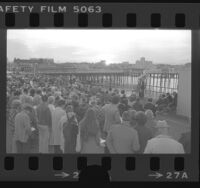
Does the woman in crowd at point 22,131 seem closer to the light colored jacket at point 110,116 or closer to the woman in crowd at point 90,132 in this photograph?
the woman in crowd at point 90,132

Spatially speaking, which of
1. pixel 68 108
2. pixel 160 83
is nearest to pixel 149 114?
pixel 160 83

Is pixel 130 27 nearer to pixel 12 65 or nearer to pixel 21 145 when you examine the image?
pixel 12 65

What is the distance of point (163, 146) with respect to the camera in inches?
243

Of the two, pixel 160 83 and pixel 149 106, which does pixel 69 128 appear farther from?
pixel 160 83

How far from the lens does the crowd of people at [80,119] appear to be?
618 centimetres

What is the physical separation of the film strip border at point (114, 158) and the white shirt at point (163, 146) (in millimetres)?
83

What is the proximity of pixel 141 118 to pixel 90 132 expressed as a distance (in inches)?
27.5

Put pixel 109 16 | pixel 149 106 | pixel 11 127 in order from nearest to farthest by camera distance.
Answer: pixel 109 16, pixel 11 127, pixel 149 106

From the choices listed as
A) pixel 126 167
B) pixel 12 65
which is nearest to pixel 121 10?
pixel 12 65

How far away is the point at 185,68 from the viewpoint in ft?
20.6

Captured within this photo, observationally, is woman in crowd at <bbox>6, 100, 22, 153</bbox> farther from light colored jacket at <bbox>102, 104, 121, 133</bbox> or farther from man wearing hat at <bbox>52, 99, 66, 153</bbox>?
light colored jacket at <bbox>102, 104, 121, 133</bbox>

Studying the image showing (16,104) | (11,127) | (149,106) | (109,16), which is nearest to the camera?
(109,16)

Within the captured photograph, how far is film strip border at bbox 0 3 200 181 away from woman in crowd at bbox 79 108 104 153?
27 cm

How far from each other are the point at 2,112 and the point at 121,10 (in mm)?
1988
